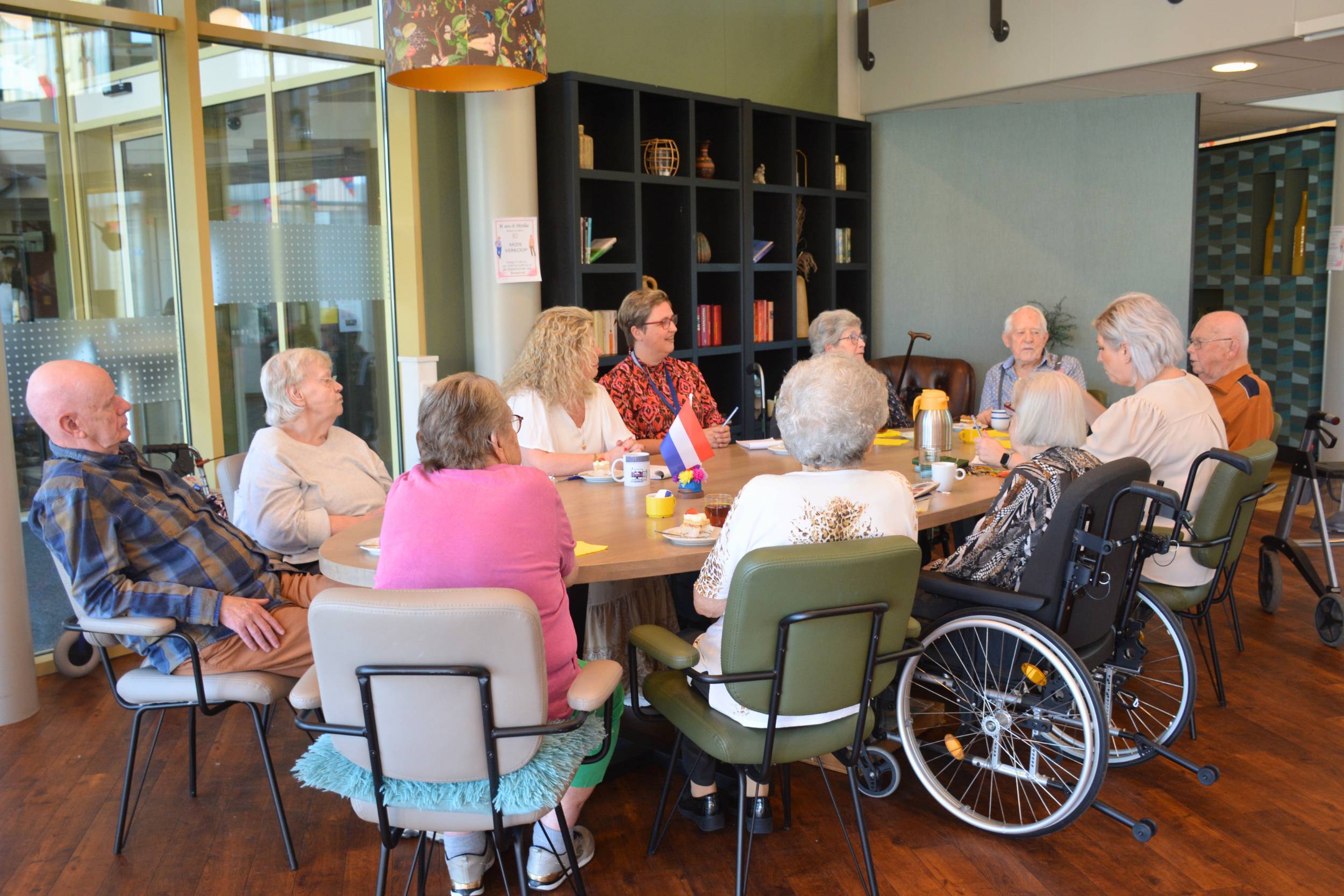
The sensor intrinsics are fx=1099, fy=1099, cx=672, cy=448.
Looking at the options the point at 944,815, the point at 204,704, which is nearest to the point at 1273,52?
the point at 944,815

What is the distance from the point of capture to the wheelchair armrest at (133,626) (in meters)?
2.64

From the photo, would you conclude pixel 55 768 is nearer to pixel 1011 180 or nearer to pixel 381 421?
pixel 381 421

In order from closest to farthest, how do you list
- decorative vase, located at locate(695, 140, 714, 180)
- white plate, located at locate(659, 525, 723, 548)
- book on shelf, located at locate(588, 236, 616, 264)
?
white plate, located at locate(659, 525, 723, 548) < book on shelf, located at locate(588, 236, 616, 264) < decorative vase, located at locate(695, 140, 714, 180)

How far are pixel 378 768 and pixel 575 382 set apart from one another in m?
2.10

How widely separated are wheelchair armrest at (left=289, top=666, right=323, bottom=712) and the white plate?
95 cm

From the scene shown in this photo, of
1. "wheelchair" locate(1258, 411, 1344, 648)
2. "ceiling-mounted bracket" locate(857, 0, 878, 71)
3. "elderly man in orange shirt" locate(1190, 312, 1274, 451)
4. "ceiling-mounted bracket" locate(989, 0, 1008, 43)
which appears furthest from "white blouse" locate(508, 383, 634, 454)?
"ceiling-mounted bracket" locate(857, 0, 878, 71)

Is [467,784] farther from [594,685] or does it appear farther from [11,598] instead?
[11,598]

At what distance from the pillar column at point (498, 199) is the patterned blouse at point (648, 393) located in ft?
2.63

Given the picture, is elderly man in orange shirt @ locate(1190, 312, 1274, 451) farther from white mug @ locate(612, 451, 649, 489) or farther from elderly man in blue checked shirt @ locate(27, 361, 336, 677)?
elderly man in blue checked shirt @ locate(27, 361, 336, 677)

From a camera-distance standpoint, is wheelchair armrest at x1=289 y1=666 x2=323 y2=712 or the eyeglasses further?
the eyeglasses

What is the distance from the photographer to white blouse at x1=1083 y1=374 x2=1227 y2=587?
3.50m

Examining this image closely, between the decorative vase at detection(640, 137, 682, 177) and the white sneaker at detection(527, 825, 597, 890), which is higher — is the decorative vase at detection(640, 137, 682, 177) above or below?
above

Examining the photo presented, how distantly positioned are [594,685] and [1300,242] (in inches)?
336

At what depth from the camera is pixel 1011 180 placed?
22.9 ft
